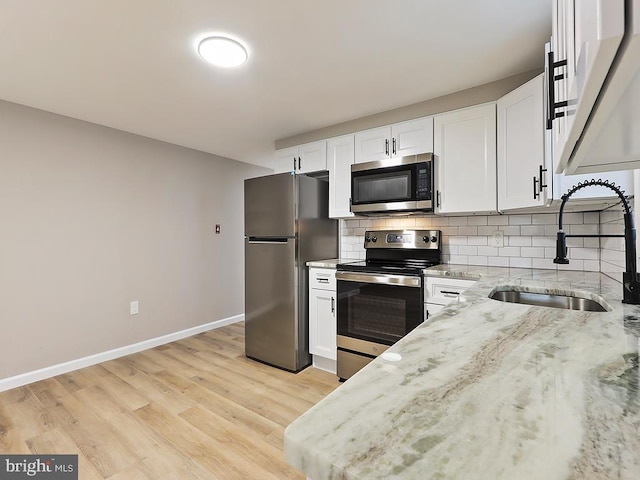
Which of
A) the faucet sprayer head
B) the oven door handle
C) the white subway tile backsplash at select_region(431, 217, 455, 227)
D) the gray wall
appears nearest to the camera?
the faucet sprayer head

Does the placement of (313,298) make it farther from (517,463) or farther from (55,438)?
(517,463)

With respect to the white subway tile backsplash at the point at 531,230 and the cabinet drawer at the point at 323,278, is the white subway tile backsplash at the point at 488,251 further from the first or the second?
the cabinet drawer at the point at 323,278

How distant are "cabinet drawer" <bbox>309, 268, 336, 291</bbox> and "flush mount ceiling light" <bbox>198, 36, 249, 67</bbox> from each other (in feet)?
5.61

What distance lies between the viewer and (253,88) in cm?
237

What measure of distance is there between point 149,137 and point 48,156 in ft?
3.15

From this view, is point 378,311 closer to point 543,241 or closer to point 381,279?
point 381,279

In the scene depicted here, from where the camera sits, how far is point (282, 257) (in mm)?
2893

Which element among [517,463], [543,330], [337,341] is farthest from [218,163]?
[517,463]

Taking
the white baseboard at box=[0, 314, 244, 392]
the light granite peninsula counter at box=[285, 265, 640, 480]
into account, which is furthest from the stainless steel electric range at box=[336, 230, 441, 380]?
the white baseboard at box=[0, 314, 244, 392]

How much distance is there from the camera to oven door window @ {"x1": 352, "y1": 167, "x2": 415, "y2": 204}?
2559 mm

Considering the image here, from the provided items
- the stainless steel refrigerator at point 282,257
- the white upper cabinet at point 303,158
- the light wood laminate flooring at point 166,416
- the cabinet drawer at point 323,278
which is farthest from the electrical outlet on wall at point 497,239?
the light wood laminate flooring at point 166,416

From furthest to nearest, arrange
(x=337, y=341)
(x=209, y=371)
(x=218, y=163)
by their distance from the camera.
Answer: (x=218, y=163) < (x=209, y=371) < (x=337, y=341)

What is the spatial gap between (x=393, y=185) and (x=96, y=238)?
9.40 ft

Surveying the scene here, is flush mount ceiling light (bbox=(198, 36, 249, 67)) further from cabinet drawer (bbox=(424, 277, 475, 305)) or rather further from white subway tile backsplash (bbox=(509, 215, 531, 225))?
white subway tile backsplash (bbox=(509, 215, 531, 225))
